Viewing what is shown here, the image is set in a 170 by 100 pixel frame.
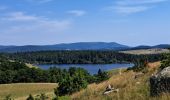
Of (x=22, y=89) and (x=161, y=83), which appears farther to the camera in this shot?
(x=22, y=89)

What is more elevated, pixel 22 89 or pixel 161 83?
pixel 161 83

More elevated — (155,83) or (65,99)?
(155,83)

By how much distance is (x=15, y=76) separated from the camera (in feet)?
515

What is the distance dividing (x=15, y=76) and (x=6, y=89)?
30.6m

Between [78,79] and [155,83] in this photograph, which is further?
[78,79]

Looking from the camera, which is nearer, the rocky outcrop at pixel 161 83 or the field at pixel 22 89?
the rocky outcrop at pixel 161 83

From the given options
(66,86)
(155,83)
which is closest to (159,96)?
(155,83)

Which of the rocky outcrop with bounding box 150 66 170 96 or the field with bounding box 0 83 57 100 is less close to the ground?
the rocky outcrop with bounding box 150 66 170 96

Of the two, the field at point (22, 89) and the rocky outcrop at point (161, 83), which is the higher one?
the rocky outcrop at point (161, 83)

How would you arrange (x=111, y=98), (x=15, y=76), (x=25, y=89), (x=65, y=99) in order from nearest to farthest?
(x=111, y=98)
(x=65, y=99)
(x=25, y=89)
(x=15, y=76)

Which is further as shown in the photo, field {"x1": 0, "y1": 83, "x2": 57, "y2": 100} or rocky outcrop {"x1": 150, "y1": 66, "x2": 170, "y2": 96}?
field {"x1": 0, "y1": 83, "x2": 57, "y2": 100}

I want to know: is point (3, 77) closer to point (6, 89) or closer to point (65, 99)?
point (6, 89)

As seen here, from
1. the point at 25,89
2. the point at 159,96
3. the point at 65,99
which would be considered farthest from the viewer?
Answer: the point at 25,89

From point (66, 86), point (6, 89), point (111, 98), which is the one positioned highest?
point (111, 98)
